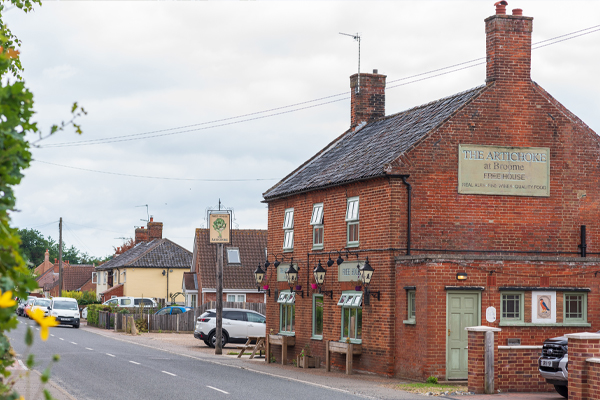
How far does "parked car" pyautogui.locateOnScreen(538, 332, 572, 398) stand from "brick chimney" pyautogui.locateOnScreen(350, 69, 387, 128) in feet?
56.0

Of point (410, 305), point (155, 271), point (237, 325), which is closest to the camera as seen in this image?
point (410, 305)

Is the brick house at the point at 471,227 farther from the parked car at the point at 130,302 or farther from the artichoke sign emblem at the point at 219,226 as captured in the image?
the parked car at the point at 130,302

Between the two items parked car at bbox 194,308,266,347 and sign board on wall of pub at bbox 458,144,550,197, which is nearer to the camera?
sign board on wall of pub at bbox 458,144,550,197

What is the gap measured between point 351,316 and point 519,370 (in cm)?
696

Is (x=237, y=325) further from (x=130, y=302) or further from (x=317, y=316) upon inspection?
(x=130, y=302)

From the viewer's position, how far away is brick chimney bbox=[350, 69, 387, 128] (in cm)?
3350

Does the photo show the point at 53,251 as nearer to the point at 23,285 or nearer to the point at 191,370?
the point at 191,370

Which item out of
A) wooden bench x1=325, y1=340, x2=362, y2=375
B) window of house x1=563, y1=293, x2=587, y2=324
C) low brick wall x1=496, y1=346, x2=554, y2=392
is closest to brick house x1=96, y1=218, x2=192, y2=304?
wooden bench x1=325, y1=340, x2=362, y2=375

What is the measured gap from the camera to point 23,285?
15.7 feet

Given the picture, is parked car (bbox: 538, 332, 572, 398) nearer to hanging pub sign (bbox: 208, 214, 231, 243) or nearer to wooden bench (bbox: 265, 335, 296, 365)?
wooden bench (bbox: 265, 335, 296, 365)

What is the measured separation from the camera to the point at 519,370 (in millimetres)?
19312

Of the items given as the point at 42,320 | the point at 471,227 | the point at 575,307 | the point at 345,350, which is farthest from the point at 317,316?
the point at 42,320

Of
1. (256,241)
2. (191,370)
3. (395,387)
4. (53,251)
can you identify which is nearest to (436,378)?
(395,387)

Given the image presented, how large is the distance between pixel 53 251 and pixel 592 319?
134m
